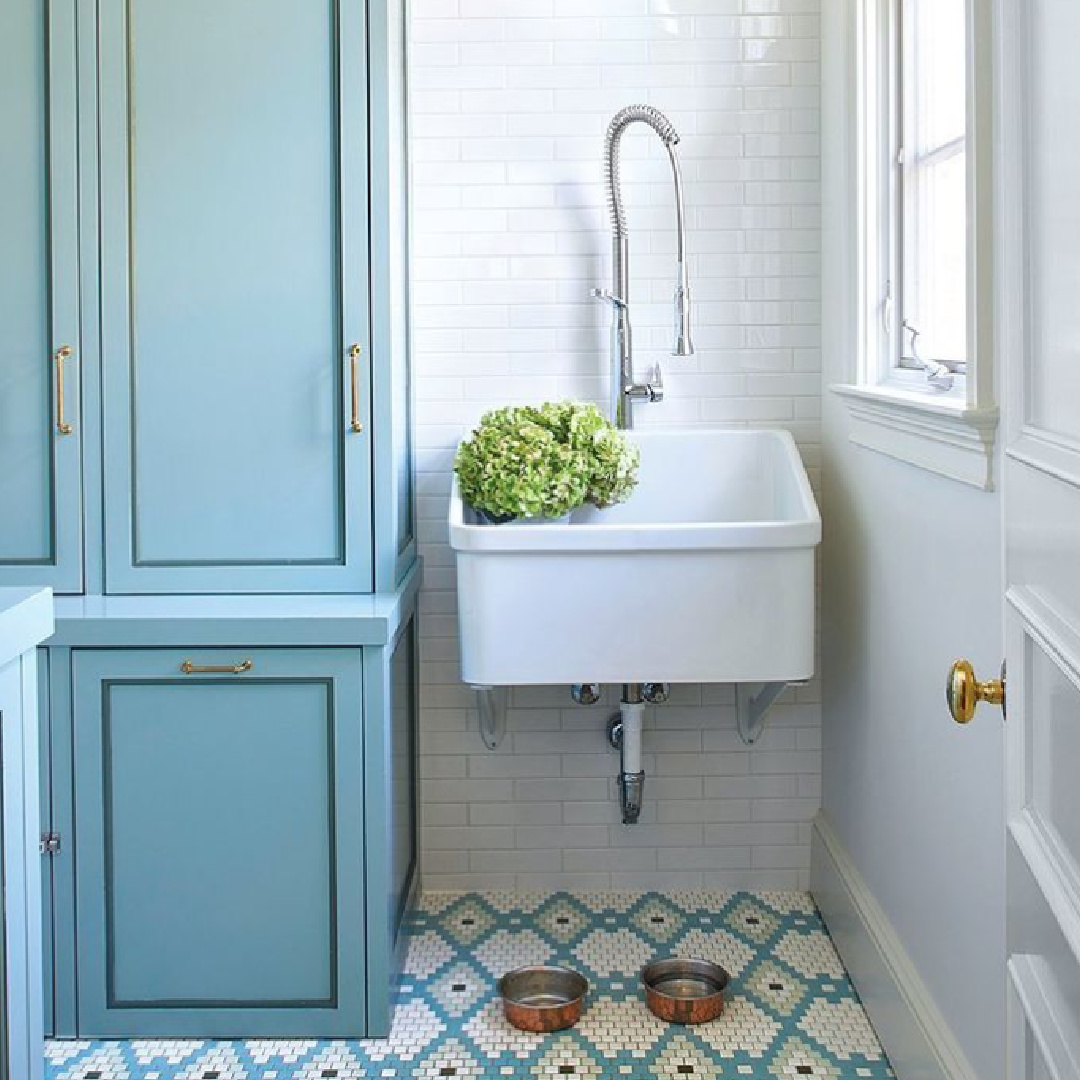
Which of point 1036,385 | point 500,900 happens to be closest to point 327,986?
point 500,900

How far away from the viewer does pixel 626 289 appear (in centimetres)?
339

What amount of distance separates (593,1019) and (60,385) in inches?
62.5

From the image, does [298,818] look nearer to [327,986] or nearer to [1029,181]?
[327,986]

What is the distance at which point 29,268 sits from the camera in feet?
9.80

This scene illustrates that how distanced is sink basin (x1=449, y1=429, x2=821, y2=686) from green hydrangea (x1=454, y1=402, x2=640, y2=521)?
121mm

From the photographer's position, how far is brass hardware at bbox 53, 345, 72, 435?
2.98m

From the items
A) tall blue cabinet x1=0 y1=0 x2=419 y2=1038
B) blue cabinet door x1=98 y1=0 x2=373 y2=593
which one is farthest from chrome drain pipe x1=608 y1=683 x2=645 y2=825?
blue cabinet door x1=98 y1=0 x2=373 y2=593

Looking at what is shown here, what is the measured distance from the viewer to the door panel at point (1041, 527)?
108cm

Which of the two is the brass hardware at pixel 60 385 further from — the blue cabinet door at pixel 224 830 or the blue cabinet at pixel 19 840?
the blue cabinet at pixel 19 840

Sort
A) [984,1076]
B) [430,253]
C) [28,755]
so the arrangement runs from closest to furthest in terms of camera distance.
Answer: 1. [28,755]
2. [984,1076]
3. [430,253]

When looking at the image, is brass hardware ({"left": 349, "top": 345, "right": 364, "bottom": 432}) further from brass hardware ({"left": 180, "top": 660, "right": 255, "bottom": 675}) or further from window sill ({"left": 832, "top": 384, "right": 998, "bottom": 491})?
window sill ({"left": 832, "top": 384, "right": 998, "bottom": 491})

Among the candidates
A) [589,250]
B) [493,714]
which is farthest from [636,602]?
[589,250]

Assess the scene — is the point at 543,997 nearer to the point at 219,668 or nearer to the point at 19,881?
the point at 219,668

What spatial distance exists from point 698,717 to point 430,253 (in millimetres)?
1225
